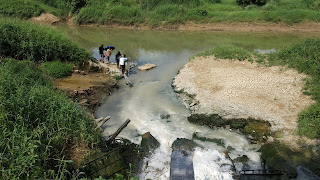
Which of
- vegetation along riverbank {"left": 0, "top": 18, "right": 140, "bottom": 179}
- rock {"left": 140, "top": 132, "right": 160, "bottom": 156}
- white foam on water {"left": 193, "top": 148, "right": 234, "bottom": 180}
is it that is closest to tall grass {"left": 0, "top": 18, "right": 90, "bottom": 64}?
vegetation along riverbank {"left": 0, "top": 18, "right": 140, "bottom": 179}

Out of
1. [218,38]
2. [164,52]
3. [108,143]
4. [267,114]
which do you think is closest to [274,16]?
[218,38]

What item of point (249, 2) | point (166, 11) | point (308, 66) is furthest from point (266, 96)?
point (249, 2)

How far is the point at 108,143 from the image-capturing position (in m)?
7.79

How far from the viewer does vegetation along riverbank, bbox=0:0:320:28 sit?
35906 mm

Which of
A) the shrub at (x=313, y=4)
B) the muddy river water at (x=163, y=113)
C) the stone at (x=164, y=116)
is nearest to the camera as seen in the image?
the muddy river water at (x=163, y=113)

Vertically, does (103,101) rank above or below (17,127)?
below

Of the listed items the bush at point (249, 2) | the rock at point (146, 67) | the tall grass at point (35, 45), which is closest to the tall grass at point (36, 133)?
the tall grass at point (35, 45)

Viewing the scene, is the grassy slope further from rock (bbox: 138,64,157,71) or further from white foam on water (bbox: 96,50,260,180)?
rock (bbox: 138,64,157,71)

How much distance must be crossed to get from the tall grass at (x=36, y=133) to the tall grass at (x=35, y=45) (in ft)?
21.7

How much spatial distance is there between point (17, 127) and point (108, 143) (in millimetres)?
2529

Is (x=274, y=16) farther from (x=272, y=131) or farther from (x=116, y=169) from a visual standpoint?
(x=116, y=169)

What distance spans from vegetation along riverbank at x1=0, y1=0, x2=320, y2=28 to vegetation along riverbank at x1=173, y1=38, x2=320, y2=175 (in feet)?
65.0

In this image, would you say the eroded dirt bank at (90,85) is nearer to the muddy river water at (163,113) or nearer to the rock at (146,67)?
the muddy river water at (163,113)

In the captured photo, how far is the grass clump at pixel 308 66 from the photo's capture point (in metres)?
9.53
